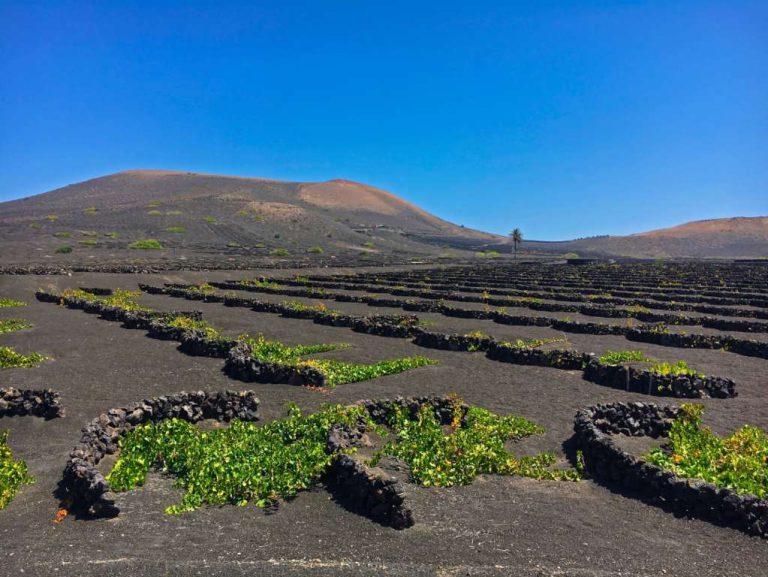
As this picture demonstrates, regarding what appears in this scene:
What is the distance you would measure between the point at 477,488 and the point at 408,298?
37.4 meters

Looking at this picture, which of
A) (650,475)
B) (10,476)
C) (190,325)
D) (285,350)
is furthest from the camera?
(190,325)

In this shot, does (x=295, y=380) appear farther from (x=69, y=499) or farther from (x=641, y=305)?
(x=641, y=305)

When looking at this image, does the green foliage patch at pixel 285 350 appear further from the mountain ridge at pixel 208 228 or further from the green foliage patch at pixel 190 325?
the mountain ridge at pixel 208 228

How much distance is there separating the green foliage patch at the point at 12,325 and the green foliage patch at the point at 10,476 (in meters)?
19.9

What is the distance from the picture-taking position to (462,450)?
12336mm

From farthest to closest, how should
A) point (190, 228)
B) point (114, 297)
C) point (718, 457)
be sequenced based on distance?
point (190, 228) < point (114, 297) < point (718, 457)

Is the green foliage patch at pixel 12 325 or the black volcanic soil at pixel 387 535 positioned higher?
the green foliage patch at pixel 12 325

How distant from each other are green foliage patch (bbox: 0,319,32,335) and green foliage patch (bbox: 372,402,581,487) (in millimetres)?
24426

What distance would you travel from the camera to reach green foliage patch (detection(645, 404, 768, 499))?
413 inches

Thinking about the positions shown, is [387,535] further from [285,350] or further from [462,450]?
[285,350]

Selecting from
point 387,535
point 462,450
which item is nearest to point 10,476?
point 387,535

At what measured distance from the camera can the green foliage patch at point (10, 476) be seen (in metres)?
10.4

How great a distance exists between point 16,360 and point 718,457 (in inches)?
927

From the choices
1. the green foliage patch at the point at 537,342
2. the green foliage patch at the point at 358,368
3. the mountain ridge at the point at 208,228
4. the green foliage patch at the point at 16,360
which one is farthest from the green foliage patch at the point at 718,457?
the mountain ridge at the point at 208,228
